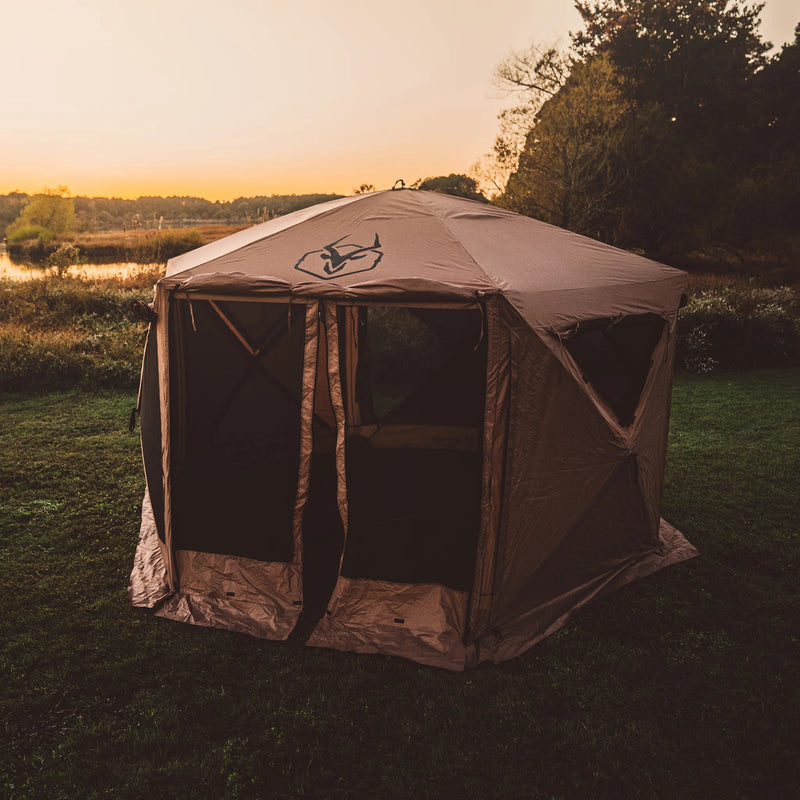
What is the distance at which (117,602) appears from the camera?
3447mm

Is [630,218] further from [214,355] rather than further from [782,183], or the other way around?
[214,355]

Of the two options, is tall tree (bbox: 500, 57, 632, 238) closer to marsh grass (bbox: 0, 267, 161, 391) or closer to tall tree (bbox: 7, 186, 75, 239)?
marsh grass (bbox: 0, 267, 161, 391)

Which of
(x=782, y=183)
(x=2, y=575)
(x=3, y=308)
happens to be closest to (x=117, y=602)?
(x=2, y=575)

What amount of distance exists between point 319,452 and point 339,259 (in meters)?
2.20

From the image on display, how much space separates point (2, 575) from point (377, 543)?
2415 mm

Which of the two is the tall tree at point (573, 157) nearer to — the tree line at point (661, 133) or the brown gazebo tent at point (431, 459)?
the tree line at point (661, 133)

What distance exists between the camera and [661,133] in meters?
19.3

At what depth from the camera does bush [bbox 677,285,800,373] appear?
966 cm

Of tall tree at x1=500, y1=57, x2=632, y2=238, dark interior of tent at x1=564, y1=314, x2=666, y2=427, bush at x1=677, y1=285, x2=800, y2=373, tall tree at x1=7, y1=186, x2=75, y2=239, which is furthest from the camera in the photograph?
tall tree at x1=7, y1=186, x2=75, y2=239

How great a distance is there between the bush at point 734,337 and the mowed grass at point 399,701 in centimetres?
621

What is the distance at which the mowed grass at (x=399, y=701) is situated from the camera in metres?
2.36

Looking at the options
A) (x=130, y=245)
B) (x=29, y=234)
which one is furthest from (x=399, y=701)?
(x=29, y=234)

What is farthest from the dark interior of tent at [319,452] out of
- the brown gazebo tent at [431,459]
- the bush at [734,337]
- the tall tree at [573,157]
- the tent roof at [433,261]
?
the tall tree at [573,157]

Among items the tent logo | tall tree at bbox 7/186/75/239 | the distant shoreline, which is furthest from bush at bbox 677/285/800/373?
tall tree at bbox 7/186/75/239
